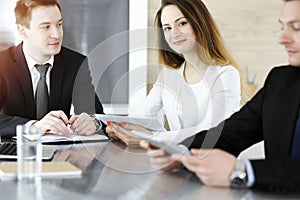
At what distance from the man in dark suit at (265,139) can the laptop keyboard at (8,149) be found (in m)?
0.62

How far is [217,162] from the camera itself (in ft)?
5.31

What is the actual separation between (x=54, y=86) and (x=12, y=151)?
0.98 meters

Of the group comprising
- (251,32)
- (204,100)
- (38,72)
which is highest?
(251,32)

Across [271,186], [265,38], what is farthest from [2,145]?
[265,38]

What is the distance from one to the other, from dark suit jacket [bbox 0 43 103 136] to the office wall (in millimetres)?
846

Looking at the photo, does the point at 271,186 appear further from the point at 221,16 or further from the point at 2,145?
the point at 221,16

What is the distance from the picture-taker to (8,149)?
2.19 meters

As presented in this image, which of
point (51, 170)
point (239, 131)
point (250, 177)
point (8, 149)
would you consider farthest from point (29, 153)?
point (239, 131)

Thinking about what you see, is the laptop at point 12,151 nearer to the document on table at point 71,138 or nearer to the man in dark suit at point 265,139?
the document on table at point 71,138

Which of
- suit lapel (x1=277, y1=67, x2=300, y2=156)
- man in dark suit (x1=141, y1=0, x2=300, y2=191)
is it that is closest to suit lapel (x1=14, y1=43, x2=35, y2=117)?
man in dark suit (x1=141, y1=0, x2=300, y2=191)

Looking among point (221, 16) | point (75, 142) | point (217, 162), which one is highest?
point (221, 16)

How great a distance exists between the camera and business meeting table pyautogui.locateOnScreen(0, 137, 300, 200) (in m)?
1.54

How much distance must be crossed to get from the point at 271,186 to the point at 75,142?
44.2 inches

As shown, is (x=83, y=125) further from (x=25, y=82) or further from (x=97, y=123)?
(x=25, y=82)
